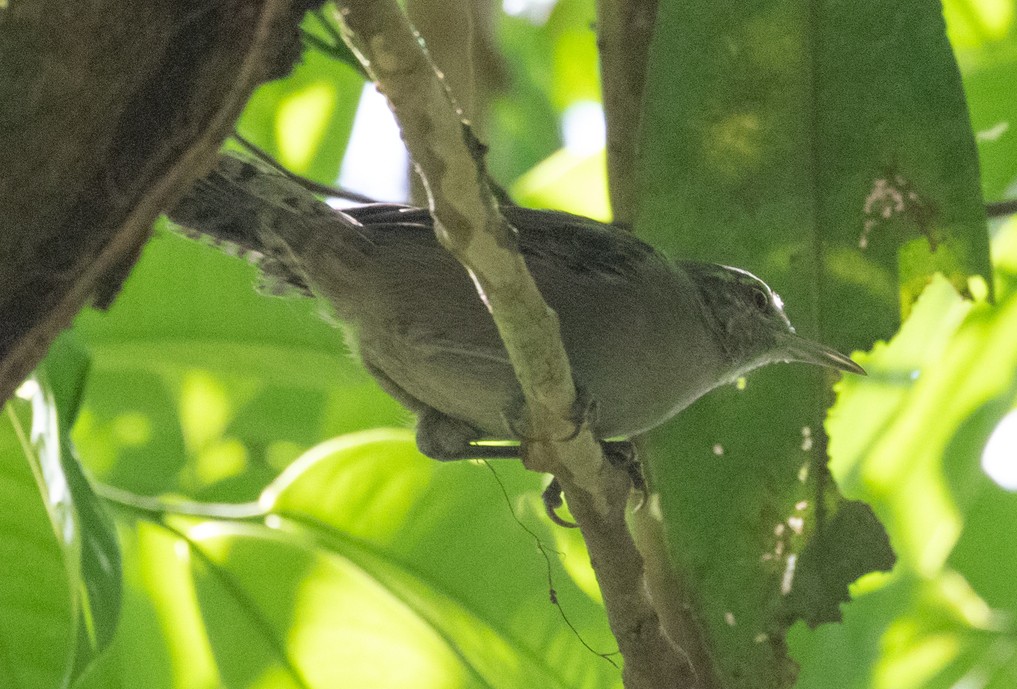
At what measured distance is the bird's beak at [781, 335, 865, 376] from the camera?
8.39 feet

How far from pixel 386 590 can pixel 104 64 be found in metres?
1.67

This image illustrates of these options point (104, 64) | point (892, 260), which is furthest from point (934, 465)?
point (104, 64)

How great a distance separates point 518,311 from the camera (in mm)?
1747

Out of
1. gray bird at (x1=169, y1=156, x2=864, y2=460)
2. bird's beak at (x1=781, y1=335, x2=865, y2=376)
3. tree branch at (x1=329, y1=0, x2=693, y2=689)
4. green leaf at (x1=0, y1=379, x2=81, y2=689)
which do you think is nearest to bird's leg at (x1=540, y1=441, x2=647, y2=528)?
gray bird at (x1=169, y1=156, x2=864, y2=460)

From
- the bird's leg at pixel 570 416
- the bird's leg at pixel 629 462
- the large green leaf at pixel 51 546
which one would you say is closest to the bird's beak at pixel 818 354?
the bird's leg at pixel 629 462

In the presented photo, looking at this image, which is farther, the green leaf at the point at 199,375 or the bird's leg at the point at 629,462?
the green leaf at the point at 199,375

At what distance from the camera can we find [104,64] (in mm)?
1504

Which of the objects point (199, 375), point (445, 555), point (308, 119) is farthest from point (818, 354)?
point (308, 119)

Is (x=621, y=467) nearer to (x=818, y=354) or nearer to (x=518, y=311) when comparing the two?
(x=818, y=354)

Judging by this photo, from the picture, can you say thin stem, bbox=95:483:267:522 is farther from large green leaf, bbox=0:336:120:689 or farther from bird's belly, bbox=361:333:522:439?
bird's belly, bbox=361:333:522:439

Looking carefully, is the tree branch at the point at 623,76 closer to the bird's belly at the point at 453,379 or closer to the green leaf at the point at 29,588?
the bird's belly at the point at 453,379

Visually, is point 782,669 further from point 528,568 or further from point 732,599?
point 528,568

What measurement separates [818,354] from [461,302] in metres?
0.84

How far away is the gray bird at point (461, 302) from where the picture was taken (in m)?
2.37
